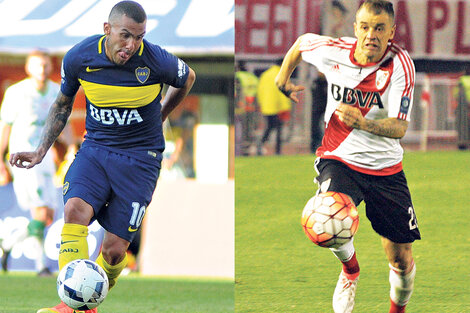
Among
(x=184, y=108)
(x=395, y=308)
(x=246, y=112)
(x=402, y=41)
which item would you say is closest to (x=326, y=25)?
(x=402, y=41)

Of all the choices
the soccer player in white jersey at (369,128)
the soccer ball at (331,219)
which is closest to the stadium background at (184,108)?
the soccer player in white jersey at (369,128)

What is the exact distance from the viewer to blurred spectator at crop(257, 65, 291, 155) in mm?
6410

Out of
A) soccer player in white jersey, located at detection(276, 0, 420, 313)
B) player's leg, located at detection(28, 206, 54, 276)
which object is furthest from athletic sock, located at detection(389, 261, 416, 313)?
player's leg, located at detection(28, 206, 54, 276)

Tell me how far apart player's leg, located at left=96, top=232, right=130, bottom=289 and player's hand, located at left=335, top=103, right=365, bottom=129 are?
1.56 meters

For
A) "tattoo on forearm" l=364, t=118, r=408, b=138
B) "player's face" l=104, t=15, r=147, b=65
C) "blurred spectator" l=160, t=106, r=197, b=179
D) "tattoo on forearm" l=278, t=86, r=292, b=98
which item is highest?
"player's face" l=104, t=15, r=147, b=65

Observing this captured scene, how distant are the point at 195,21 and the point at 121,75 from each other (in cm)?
567

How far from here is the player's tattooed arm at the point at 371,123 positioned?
205 inches

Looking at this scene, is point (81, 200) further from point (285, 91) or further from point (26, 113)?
point (26, 113)

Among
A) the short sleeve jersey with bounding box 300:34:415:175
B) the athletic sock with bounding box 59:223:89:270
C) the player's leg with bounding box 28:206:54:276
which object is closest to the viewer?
the athletic sock with bounding box 59:223:89:270

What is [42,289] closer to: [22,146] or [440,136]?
[22,146]

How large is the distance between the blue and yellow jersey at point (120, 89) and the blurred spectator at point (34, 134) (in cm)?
343

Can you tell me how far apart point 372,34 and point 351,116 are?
21.3 inches

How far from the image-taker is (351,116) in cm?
521

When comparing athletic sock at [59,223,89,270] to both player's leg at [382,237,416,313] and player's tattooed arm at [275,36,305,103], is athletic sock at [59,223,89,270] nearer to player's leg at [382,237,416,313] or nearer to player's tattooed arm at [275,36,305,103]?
player's tattooed arm at [275,36,305,103]
